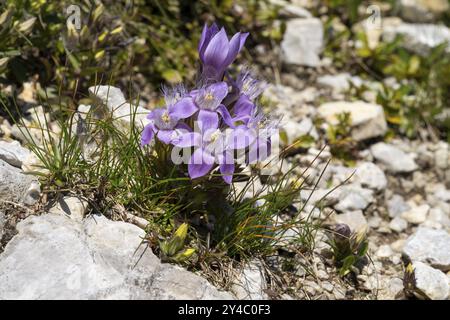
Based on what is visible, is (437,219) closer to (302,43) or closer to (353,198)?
(353,198)

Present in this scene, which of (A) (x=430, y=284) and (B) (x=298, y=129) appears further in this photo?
(B) (x=298, y=129)

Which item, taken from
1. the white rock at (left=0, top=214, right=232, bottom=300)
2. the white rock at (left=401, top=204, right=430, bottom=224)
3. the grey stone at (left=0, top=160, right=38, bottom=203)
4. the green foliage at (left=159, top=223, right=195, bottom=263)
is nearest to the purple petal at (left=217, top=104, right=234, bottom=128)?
the green foliage at (left=159, top=223, right=195, bottom=263)

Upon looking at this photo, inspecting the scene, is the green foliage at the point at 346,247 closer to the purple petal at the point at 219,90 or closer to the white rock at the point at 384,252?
the white rock at the point at 384,252

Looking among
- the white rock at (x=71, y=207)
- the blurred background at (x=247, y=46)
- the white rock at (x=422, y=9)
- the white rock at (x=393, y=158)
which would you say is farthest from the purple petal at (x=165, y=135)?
the white rock at (x=422, y=9)

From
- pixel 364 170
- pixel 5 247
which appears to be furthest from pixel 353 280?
pixel 5 247

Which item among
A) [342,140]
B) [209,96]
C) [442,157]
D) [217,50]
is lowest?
[442,157]

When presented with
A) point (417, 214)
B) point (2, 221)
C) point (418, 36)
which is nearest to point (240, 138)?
point (2, 221)
